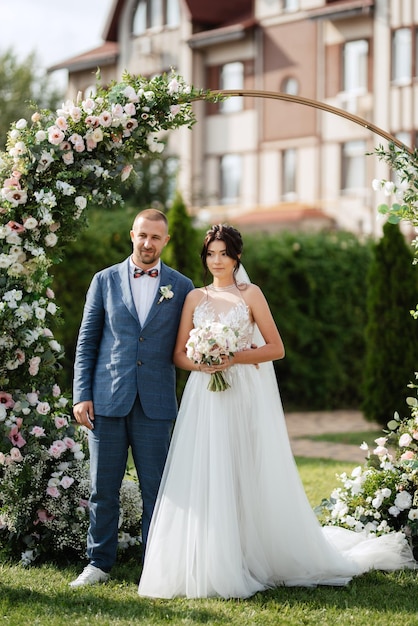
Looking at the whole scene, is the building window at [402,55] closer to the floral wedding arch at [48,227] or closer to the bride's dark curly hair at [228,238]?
the floral wedding arch at [48,227]

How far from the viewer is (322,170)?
2305 centimetres

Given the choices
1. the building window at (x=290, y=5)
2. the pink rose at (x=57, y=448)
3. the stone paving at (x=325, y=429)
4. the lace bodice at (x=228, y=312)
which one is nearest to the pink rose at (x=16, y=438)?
the pink rose at (x=57, y=448)

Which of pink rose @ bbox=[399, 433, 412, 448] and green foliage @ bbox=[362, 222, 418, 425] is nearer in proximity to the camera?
pink rose @ bbox=[399, 433, 412, 448]

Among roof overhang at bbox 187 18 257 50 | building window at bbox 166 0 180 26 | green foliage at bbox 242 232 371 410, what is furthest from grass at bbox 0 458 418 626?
building window at bbox 166 0 180 26

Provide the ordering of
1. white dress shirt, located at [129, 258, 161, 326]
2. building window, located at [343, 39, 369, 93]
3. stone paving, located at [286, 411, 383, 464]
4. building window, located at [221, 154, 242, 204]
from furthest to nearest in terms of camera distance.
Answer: building window, located at [221, 154, 242, 204], building window, located at [343, 39, 369, 93], stone paving, located at [286, 411, 383, 464], white dress shirt, located at [129, 258, 161, 326]

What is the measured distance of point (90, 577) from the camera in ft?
17.5

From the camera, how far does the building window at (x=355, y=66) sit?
22.2 metres

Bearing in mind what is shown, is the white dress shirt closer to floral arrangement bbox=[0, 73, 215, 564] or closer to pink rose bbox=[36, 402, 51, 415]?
floral arrangement bbox=[0, 73, 215, 564]

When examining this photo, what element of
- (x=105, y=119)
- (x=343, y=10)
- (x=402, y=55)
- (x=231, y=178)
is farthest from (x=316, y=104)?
(x=231, y=178)

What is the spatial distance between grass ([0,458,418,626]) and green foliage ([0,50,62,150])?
74.7 feet

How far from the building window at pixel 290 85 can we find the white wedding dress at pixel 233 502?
1870 centimetres

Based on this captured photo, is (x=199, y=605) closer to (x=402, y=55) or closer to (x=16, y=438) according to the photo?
(x=16, y=438)

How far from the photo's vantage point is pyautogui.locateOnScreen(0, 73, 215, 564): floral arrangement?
5496mm

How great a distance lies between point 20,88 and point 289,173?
9.85 metres
